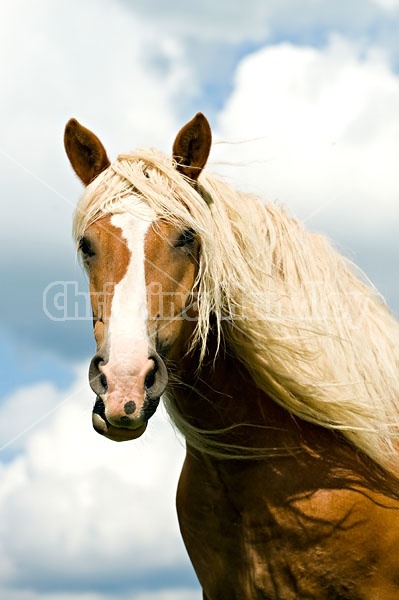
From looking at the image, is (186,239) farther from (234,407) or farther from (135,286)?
(234,407)

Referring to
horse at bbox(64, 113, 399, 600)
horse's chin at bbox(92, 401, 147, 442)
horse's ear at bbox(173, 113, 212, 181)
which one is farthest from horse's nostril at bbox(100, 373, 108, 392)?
horse's ear at bbox(173, 113, 212, 181)

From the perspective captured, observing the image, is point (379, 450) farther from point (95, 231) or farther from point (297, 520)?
point (95, 231)

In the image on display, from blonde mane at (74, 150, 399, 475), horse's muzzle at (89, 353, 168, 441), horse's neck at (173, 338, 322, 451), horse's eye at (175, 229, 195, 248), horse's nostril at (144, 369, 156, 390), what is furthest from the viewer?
horse's neck at (173, 338, 322, 451)

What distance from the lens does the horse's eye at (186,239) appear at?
5.30m

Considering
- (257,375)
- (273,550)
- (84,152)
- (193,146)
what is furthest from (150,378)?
(84,152)

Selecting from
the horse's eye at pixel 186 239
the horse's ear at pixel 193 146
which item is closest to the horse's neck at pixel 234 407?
the horse's eye at pixel 186 239

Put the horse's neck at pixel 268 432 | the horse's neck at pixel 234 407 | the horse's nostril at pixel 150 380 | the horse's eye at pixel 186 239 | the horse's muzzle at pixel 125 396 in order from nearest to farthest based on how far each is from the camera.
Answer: the horse's muzzle at pixel 125 396
the horse's nostril at pixel 150 380
the horse's eye at pixel 186 239
the horse's neck at pixel 268 432
the horse's neck at pixel 234 407

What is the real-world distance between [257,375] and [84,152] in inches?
72.6

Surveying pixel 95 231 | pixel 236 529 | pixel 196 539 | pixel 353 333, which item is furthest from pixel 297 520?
pixel 95 231

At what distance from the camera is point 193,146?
225 inches

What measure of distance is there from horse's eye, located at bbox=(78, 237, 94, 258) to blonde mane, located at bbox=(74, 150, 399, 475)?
11 cm

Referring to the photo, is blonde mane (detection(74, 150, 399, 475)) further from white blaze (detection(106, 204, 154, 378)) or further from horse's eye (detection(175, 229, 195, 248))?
white blaze (detection(106, 204, 154, 378))

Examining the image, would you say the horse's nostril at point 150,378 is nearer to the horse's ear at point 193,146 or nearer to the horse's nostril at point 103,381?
the horse's nostril at point 103,381

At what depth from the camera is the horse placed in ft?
17.6
